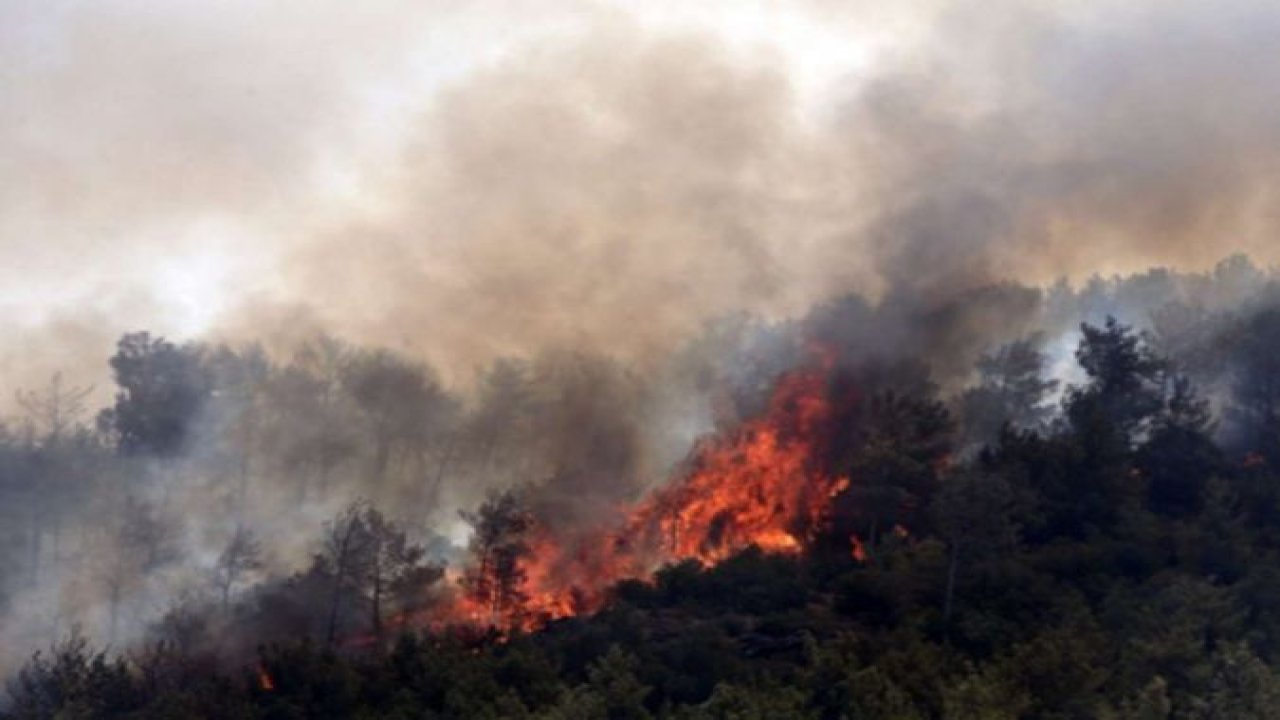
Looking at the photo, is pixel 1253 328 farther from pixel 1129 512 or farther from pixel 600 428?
pixel 600 428

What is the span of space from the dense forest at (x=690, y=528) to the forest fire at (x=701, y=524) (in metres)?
0.25

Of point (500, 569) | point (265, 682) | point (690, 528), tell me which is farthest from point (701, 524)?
point (265, 682)

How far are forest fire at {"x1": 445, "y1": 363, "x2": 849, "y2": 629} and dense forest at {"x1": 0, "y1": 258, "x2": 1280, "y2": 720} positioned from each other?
25 cm

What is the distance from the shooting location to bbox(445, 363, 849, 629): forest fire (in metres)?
71.0

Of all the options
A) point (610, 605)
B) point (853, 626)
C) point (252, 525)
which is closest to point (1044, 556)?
point (853, 626)

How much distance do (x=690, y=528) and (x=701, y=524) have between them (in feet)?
2.74

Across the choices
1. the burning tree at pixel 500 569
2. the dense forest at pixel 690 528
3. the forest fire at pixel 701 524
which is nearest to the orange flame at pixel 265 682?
the dense forest at pixel 690 528

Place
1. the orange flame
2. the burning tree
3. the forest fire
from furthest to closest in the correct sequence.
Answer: the forest fire, the burning tree, the orange flame

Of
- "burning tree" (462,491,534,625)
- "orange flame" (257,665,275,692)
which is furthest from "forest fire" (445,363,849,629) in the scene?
"orange flame" (257,665,275,692)

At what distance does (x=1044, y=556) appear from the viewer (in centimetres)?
6050

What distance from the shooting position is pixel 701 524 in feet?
266

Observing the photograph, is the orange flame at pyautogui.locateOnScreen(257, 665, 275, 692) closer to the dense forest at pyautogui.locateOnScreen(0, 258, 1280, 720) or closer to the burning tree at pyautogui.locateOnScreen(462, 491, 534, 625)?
the dense forest at pyautogui.locateOnScreen(0, 258, 1280, 720)

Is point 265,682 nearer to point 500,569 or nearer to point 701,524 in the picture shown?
point 500,569

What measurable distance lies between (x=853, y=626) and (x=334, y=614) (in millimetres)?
26279
